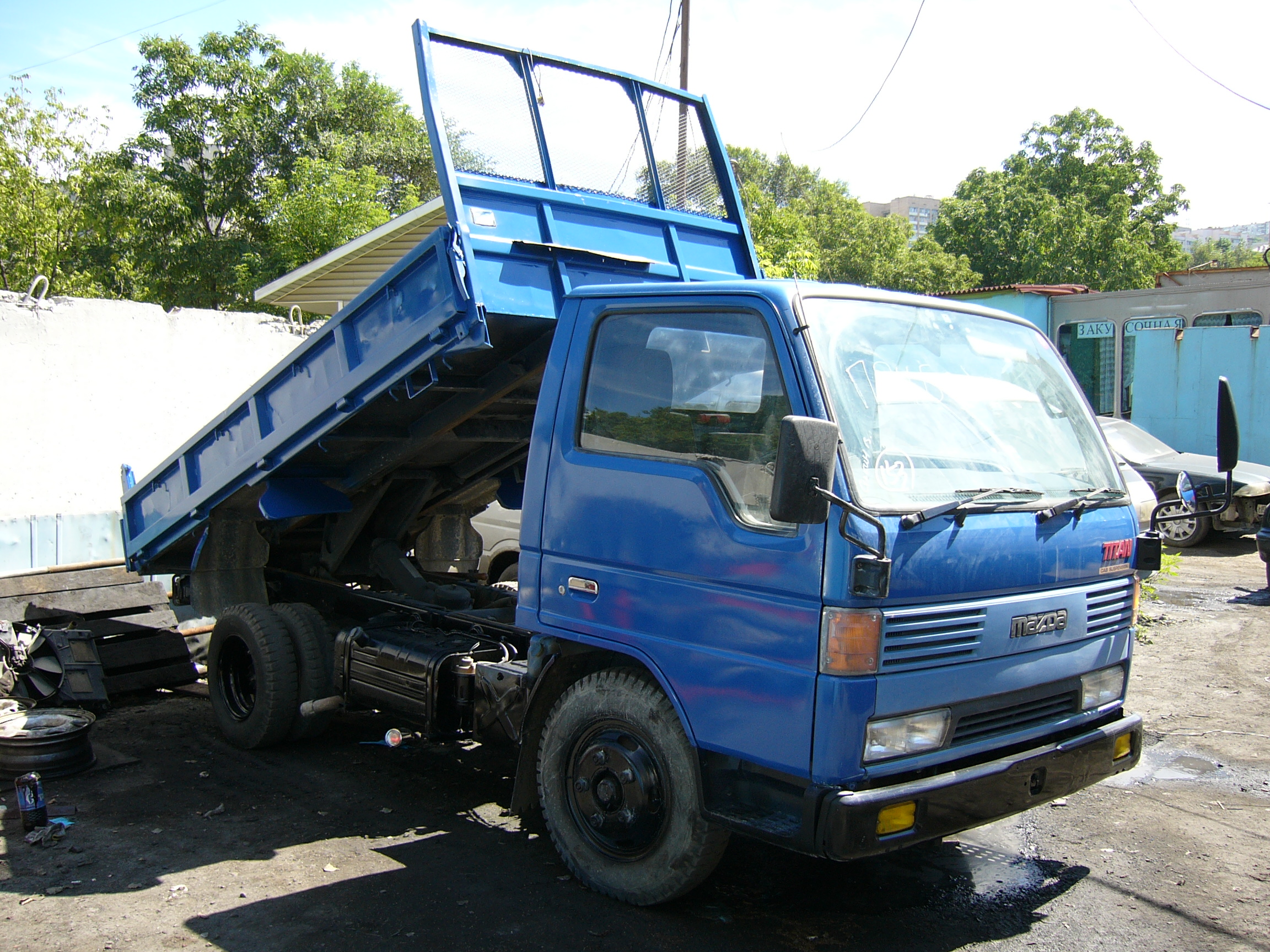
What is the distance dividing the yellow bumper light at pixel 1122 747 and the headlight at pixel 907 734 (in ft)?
3.06

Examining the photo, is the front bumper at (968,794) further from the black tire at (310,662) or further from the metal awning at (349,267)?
the metal awning at (349,267)

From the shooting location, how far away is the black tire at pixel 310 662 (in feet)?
18.3

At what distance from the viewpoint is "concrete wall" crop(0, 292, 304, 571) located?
8641mm

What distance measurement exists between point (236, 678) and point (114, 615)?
149 cm

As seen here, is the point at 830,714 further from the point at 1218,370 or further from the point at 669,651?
the point at 1218,370

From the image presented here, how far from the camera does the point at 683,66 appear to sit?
50.6ft

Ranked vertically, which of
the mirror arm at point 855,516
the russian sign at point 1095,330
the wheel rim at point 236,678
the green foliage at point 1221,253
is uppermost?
the green foliage at point 1221,253

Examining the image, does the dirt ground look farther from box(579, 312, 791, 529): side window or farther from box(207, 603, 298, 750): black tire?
box(579, 312, 791, 529): side window

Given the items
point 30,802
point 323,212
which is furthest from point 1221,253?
point 30,802

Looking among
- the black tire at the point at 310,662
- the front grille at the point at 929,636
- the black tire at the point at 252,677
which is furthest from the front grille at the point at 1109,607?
the black tire at the point at 252,677

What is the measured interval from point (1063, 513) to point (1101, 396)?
18548 mm

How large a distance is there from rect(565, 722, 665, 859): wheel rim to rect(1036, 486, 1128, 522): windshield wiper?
165 centimetres

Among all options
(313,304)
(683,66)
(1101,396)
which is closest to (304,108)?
(313,304)

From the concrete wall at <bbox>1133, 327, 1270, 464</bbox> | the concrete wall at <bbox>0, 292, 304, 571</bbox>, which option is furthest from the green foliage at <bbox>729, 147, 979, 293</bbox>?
the concrete wall at <bbox>0, 292, 304, 571</bbox>
